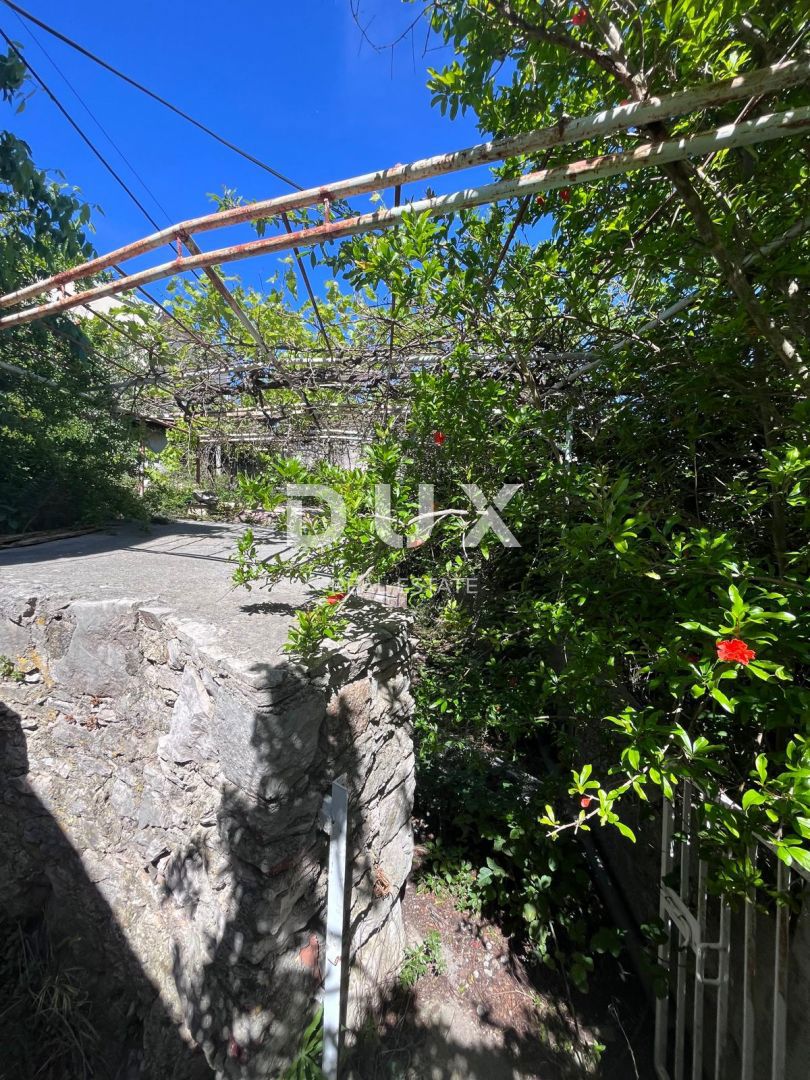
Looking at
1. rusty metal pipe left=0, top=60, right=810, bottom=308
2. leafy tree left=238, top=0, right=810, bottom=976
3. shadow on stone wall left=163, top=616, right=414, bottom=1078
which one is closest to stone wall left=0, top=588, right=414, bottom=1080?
shadow on stone wall left=163, top=616, right=414, bottom=1078

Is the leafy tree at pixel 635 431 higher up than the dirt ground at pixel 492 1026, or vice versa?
the leafy tree at pixel 635 431

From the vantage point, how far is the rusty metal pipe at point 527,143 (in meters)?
1.09

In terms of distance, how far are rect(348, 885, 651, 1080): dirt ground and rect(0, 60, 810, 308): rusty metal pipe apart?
3.48 meters

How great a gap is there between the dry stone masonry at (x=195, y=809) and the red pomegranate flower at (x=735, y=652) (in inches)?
48.7

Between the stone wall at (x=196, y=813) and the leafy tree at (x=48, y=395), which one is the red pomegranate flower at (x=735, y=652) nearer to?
the stone wall at (x=196, y=813)

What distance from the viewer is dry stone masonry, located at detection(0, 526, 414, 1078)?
59.0 inches

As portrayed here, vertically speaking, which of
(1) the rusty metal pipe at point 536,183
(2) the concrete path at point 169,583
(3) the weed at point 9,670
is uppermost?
(1) the rusty metal pipe at point 536,183

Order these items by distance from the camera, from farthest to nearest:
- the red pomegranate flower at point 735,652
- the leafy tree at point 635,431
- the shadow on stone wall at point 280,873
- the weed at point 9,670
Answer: the weed at point 9,670 → the shadow on stone wall at point 280,873 → the leafy tree at point 635,431 → the red pomegranate flower at point 735,652

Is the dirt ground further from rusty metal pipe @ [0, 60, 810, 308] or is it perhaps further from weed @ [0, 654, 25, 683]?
rusty metal pipe @ [0, 60, 810, 308]

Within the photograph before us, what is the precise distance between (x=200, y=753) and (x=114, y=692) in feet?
1.95

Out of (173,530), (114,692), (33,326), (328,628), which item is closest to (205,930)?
(114,692)

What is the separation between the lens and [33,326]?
3.56 metres

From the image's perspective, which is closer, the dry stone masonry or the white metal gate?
the white metal gate

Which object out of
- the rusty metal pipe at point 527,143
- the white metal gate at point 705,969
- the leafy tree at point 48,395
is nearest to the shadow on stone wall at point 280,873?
the white metal gate at point 705,969
